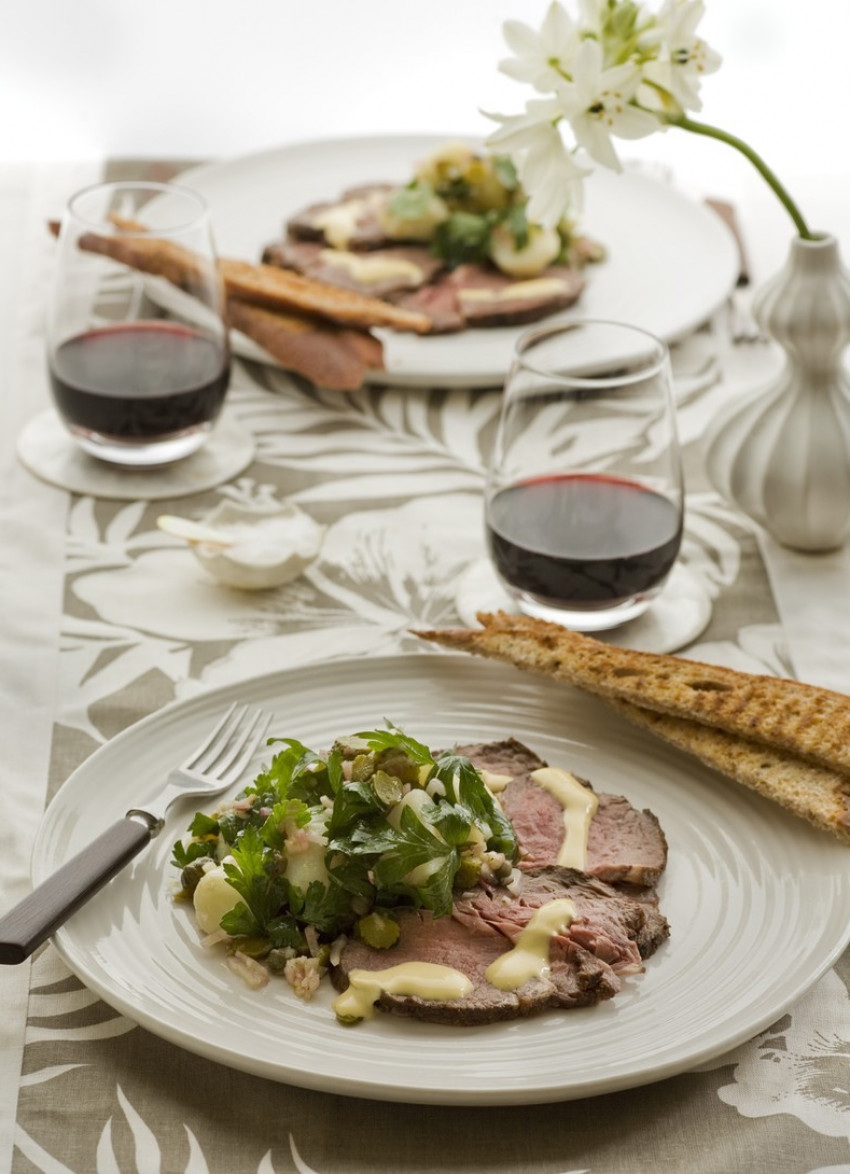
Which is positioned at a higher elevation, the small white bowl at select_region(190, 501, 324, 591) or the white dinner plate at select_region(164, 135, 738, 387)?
the white dinner plate at select_region(164, 135, 738, 387)

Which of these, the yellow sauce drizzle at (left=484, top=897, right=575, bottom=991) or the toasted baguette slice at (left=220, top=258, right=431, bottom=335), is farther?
the toasted baguette slice at (left=220, top=258, right=431, bottom=335)

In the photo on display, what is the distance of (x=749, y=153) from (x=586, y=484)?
54cm

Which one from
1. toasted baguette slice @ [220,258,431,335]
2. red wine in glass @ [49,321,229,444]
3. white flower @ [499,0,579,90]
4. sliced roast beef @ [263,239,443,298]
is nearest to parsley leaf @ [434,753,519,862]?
white flower @ [499,0,579,90]

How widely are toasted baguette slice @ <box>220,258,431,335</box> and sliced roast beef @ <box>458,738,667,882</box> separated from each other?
1.23 m

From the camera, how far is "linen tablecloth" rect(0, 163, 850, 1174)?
4.51 ft

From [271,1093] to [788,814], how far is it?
2.21 ft

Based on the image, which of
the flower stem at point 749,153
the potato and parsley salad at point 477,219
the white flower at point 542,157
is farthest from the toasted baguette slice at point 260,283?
the flower stem at point 749,153

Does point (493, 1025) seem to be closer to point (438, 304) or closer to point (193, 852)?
point (193, 852)

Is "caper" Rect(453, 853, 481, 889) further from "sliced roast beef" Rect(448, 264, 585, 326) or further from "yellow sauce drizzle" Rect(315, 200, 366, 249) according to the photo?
"yellow sauce drizzle" Rect(315, 200, 366, 249)

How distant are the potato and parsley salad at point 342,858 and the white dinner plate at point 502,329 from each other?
132cm

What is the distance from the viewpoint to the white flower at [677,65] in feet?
6.29

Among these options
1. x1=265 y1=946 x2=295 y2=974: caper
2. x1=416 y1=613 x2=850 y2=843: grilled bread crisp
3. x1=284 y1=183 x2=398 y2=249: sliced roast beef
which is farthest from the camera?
x1=284 y1=183 x2=398 y2=249: sliced roast beef

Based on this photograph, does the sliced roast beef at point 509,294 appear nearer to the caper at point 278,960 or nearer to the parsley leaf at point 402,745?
the parsley leaf at point 402,745

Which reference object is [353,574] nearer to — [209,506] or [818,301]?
[209,506]
